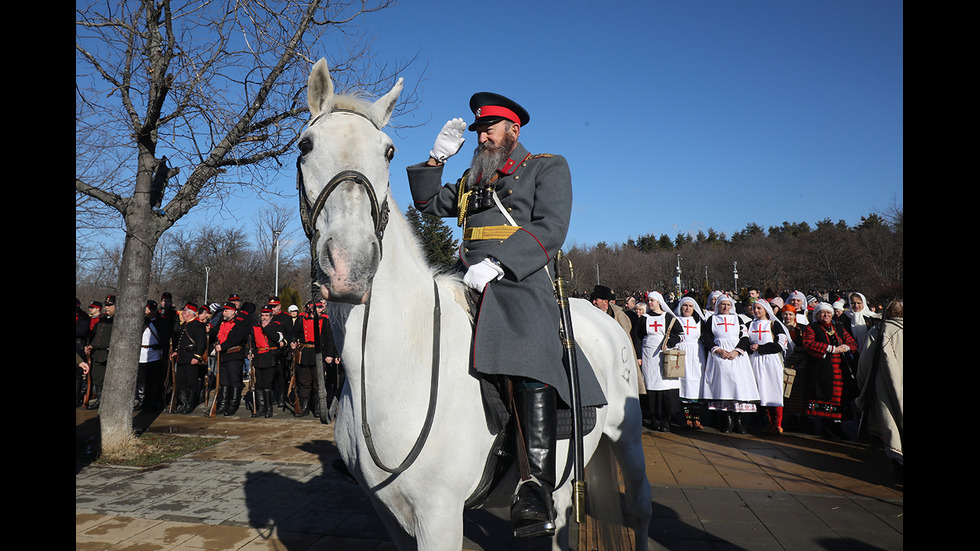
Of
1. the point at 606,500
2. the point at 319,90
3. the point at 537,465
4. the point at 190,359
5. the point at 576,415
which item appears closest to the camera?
the point at 319,90

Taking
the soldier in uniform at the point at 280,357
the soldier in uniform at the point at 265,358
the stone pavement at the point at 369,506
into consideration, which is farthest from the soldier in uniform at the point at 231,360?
the stone pavement at the point at 369,506

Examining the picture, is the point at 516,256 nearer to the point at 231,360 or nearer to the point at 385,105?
the point at 385,105

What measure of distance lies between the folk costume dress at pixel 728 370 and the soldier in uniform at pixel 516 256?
7560 millimetres

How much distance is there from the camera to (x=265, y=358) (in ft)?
36.6

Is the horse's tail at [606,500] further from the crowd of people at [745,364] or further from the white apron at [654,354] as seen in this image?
the white apron at [654,354]

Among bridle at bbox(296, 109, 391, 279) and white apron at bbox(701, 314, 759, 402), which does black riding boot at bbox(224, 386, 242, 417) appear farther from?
bridle at bbox(296, 109, 391, 279)

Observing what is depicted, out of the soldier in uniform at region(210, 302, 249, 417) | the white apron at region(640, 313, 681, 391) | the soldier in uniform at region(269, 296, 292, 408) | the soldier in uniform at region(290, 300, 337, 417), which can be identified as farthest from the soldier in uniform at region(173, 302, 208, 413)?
the white apron at region(640, 313, 681, 391)

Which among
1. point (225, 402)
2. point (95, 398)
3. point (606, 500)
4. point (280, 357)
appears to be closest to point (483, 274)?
point (606, 500)

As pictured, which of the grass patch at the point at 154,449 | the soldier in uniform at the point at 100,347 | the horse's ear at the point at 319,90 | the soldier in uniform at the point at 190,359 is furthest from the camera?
the soldier in uniform at the point at 100,347

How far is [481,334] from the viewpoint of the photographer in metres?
2.50

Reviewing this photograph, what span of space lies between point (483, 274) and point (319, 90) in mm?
1067

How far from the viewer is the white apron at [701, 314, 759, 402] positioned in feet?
31.0

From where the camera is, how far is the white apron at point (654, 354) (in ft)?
31.6
